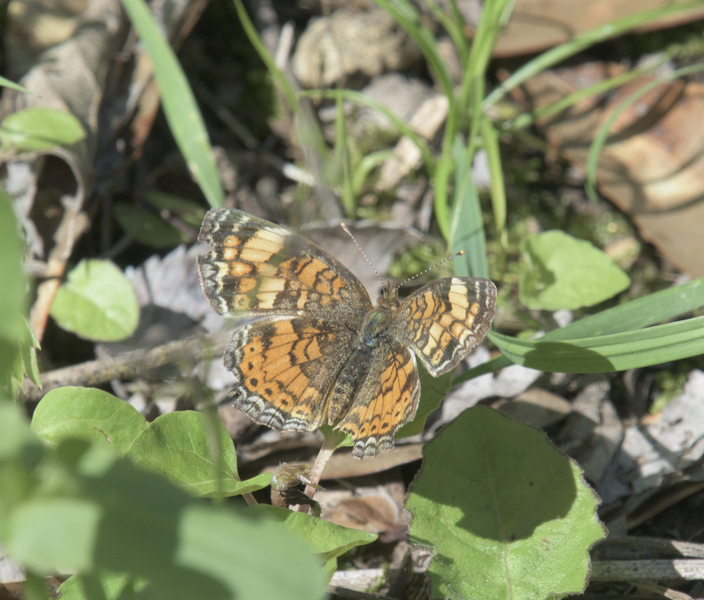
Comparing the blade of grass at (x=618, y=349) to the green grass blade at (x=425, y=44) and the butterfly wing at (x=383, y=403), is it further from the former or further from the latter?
the green grass blade at (x=425, y=44)

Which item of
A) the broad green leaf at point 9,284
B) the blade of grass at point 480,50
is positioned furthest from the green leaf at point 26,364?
the blade of grass at point 480,50

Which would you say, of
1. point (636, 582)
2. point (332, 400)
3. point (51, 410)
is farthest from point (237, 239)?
point (636, 582)

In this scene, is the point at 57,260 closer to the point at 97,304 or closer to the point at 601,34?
the point at 97,304

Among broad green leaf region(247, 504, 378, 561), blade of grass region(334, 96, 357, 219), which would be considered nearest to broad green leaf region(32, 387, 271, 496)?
broad green leaf region(247, 504, 378, 561)

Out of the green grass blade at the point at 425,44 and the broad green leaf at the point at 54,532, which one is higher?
the green grass blade at the point at 425,44

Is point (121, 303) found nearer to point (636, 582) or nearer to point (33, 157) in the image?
point (33, 157)

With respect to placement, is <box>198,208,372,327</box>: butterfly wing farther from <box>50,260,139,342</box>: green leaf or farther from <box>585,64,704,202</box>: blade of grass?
A: <box>585,64,704,202</box>: blade of grass
